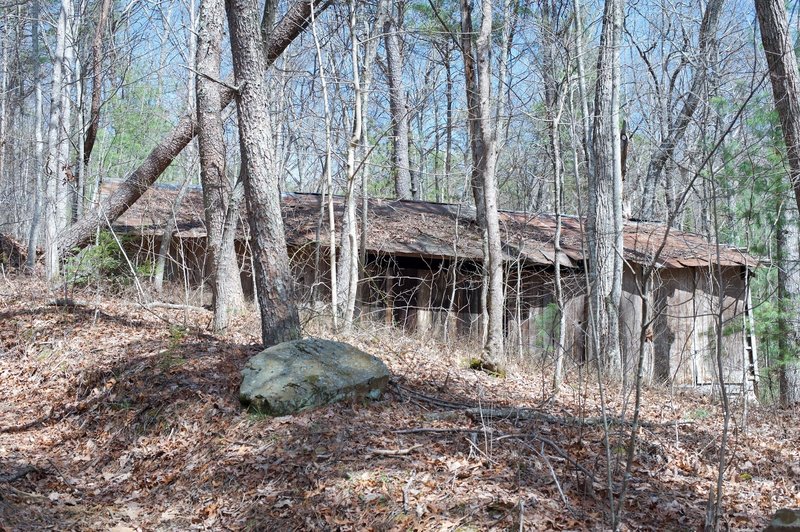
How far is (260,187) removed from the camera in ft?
24.7

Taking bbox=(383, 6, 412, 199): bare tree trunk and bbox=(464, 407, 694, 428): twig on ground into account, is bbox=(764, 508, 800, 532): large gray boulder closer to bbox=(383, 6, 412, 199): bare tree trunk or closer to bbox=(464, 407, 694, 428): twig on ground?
bbox=(464, 407, 694, 428): twig on ground

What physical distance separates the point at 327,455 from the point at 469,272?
31.2ft

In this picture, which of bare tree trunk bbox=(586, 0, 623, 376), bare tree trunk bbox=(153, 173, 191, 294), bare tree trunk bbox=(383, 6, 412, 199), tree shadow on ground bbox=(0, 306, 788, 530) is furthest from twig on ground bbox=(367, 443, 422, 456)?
bare tree trunk bbox=(383, 6, 412, 199)

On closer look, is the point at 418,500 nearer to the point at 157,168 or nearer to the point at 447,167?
the point at 157,168

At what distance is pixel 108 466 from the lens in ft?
21.2

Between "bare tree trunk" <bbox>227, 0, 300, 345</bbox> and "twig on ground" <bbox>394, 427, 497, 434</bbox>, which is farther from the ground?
"bare tree trunk" <bbox>227, 0, 300, 345</bbox>

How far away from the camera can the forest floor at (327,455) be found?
5.02 meters

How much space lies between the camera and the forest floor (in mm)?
5020

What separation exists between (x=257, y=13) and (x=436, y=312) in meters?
8.45

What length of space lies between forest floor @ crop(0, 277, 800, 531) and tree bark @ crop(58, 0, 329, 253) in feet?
14.3

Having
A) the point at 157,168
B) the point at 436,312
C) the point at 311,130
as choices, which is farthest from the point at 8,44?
the point at 436,312

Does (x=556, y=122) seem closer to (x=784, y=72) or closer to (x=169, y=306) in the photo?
(x=784, y=72)

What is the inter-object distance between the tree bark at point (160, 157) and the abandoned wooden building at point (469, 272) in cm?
71

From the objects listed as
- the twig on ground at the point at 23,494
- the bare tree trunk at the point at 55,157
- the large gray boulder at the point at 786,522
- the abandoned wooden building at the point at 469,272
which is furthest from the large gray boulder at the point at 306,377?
the bare tree trunk at the point at 55,157
